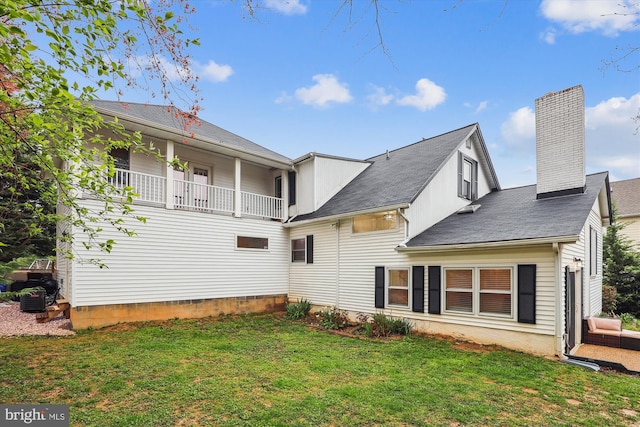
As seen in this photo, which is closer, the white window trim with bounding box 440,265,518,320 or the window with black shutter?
the white window trim with bounding box 440,265,518,320

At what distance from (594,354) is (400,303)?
174 inches

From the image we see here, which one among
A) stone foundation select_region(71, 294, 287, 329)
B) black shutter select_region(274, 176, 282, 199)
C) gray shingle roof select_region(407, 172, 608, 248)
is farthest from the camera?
black shutter select_region(274, 176, 282, 199)

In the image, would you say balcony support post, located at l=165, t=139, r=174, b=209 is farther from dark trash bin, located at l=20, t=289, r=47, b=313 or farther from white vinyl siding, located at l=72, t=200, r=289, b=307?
dark trash bin, located at l=20, t=289, r=47, b=313

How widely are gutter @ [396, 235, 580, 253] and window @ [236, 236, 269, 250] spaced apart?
521 cm

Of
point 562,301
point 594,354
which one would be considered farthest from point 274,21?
point 594,354

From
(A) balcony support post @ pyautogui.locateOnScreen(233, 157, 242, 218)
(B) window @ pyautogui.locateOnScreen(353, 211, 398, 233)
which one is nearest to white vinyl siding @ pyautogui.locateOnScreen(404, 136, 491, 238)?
(B) window @ pyautogui.locateOnScreen(353, 211, 398, 233)

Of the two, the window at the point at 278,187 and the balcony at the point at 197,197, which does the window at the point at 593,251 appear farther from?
the window at the point at 278,187

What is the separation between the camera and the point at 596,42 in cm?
461

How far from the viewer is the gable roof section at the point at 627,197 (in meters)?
19.7

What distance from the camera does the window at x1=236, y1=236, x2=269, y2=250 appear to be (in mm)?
11825

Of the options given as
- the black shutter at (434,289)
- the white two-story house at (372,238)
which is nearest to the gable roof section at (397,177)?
the white two-story house at (372,238)

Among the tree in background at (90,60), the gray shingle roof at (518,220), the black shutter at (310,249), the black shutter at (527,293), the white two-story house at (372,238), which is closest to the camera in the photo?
the tree in background at (90,60)

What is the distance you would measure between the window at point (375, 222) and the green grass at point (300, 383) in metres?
3.41

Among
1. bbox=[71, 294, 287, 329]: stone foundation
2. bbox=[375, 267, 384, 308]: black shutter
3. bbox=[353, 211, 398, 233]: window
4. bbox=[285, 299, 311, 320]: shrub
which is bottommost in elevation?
bbox=[285, 299, 311, 320]: shrub
